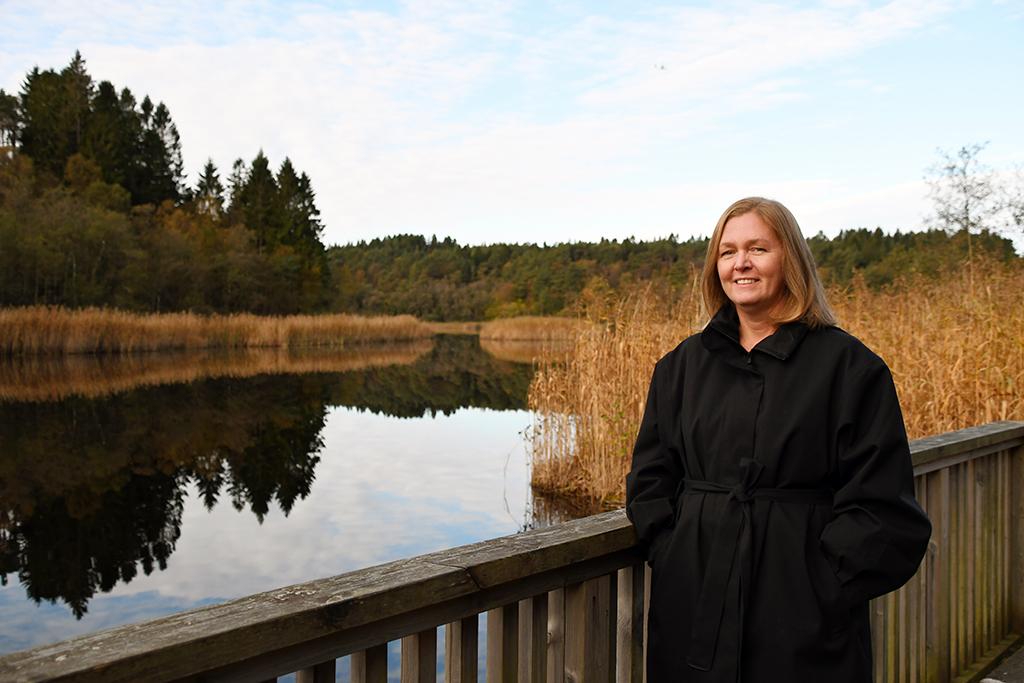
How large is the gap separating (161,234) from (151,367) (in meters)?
17.2

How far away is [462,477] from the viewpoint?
1102cm

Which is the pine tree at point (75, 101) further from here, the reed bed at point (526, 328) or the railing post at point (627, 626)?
the railing post at point (627, 626)

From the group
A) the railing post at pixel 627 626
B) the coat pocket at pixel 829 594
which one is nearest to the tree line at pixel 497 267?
the railing post at pixel 627 626

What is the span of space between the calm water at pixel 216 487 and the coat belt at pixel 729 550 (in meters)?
5.30

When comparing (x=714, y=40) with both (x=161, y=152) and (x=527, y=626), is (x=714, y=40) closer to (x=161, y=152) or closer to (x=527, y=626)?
(x=527, y=626)

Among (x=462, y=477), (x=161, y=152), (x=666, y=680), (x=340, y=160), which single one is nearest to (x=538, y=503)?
(x=462, y=477)

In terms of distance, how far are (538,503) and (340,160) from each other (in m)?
21.2

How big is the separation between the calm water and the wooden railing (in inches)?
200

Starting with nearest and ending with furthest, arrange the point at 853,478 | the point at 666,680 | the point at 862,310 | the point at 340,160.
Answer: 1. the point at 853,478
2. the point at 666,680
3. the point at 862,310
4. the point at 340,160

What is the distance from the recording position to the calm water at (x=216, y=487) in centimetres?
728

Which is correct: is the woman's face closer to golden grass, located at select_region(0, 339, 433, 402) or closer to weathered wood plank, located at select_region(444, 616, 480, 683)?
weathered wood plank, located at select_region(444, 616, 480, 683)

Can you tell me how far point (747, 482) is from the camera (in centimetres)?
160

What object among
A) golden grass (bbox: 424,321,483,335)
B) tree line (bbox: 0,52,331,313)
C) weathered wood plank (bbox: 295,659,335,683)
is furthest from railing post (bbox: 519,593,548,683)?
golden grass (bbox: 424,321,483,335)

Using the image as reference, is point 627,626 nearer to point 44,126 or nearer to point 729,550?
point 729,550
